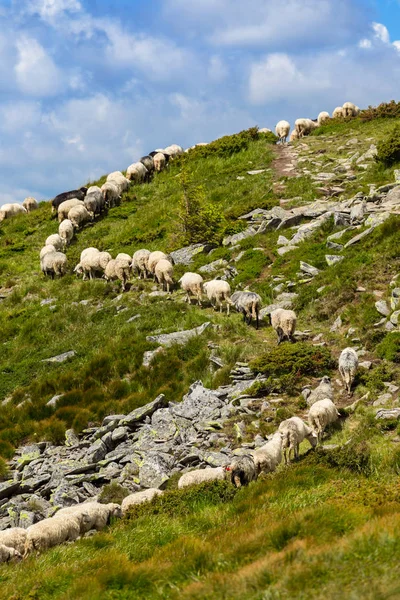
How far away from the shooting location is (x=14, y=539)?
9727mm

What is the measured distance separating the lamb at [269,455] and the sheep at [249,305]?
29.1 ft

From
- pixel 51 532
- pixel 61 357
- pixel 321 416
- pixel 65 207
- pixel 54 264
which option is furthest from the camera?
pixel 65 207

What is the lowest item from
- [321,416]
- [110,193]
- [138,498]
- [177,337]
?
[138,498]

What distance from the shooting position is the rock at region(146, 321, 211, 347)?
20438mm

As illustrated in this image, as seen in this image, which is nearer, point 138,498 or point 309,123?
point 138,498

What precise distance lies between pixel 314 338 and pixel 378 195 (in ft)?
41.6

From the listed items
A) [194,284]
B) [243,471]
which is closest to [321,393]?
[243,471]

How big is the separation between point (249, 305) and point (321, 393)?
7062 millimetres

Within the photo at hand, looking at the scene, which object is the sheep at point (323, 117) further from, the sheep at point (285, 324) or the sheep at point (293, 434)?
the sheep at point (293, 434)

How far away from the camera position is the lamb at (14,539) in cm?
962

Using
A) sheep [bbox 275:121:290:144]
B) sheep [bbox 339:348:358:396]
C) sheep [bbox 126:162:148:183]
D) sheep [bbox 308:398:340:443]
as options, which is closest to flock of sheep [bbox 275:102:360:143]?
sheep [bbox 275:121:290:144]

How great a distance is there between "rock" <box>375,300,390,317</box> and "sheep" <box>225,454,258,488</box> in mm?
8267

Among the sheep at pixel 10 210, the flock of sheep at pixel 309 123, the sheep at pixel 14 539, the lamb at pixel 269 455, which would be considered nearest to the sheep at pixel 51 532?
the sheep at pixel 14 539

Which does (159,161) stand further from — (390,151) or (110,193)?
(390,151)
